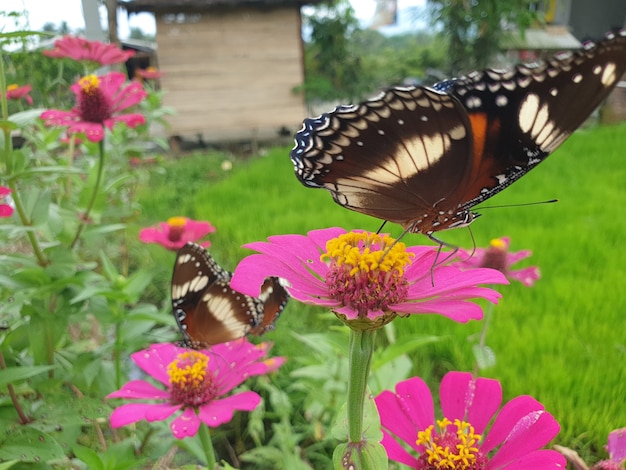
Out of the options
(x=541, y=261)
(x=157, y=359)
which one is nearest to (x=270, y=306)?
(x=157, y=359)

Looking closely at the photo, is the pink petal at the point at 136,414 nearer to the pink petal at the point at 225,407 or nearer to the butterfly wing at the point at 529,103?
the pink petal at the point at 225,407

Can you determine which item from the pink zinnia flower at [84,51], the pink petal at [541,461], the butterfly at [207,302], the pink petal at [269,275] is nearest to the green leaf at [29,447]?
the butterfly at [207,302]

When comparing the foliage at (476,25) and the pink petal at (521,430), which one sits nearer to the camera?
the pink petal at (521,430)

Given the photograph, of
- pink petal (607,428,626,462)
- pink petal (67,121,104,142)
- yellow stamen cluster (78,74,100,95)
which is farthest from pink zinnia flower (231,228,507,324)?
yellow stamen cluster (78,74,100,95)

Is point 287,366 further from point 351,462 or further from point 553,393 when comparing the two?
point 351,462

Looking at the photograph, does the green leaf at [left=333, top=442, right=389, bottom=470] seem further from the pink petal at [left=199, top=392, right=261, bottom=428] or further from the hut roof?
the hut roof

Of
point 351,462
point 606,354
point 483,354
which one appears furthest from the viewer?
point 606,354

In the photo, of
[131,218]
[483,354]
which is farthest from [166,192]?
[483,354]
